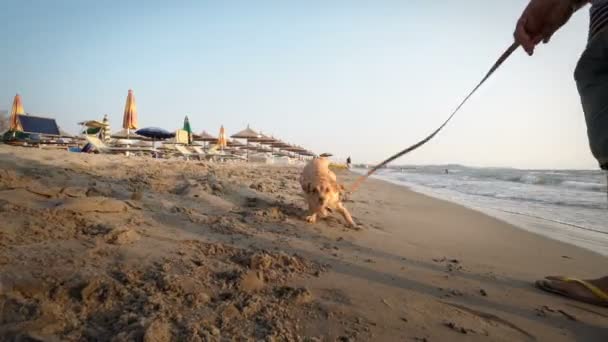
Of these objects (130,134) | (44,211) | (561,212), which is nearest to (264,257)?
(44,211)

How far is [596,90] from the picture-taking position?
55.7 inches

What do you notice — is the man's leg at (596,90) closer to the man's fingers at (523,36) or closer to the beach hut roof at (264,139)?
the man's fingers at (523,36)

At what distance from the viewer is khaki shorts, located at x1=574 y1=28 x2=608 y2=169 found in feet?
4.47

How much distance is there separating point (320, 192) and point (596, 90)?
280cm

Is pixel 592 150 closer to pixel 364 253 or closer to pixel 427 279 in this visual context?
pixel 427 279

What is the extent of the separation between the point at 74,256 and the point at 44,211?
0.91m

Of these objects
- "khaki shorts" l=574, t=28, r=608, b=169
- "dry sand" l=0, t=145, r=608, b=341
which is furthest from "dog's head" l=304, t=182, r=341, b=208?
"khaki shorts" l=574, t=28, r=608, b=169

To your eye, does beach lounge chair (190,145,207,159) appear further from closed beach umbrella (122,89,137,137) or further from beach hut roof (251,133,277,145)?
beach hut roof (251,133,277,145)

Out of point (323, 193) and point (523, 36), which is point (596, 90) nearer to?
point (523, 36)

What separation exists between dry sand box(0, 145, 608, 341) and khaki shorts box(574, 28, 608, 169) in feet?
3.28

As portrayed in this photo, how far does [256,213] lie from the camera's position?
12.0 ft

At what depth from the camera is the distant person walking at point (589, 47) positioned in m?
1.37

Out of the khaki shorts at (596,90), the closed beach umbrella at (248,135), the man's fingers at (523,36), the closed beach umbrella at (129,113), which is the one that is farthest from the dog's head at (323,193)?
the closed beach umbrella at (248,135)

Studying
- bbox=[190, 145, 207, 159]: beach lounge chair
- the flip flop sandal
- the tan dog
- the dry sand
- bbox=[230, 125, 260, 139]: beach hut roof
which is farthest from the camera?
bbox=[230, 125, 260, 139]: beach hut roof
